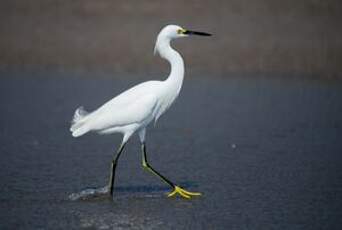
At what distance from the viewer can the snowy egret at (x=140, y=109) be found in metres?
8.94

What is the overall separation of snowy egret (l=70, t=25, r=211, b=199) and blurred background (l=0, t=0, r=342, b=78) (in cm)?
878

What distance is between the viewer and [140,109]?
8891 millimetres

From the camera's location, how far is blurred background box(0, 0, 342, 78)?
18.4 m

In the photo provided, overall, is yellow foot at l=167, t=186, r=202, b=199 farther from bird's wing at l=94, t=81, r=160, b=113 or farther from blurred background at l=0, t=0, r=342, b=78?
blurred background at l=0, t=0, r=342, b=78

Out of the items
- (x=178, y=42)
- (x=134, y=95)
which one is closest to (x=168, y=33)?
(x=134, y=95)

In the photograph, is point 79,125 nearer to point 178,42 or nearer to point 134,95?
point 134,95

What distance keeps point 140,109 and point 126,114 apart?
18 centimetres

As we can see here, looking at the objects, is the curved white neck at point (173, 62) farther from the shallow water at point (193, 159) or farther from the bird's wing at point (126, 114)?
the shallow water at point (193, 159)

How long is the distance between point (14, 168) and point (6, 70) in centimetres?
898

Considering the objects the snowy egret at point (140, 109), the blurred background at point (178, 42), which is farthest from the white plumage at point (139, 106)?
the blurred background at point (178, 42)

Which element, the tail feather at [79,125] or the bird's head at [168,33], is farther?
the bird's head at [168,33]

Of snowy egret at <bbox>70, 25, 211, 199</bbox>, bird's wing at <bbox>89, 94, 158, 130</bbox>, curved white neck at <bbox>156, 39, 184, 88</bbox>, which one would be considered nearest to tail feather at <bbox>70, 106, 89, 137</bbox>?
snowy egret at <bbox>70, 25, 211, 199</bbox>

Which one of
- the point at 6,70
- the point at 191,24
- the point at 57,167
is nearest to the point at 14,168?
the point at 57,167

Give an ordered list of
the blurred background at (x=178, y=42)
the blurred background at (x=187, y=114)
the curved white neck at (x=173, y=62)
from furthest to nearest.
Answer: the blurred background at (x=178, y=42) → the curved white neck at (x=173, y=62) → the blurred background at (x=187, y=114)
